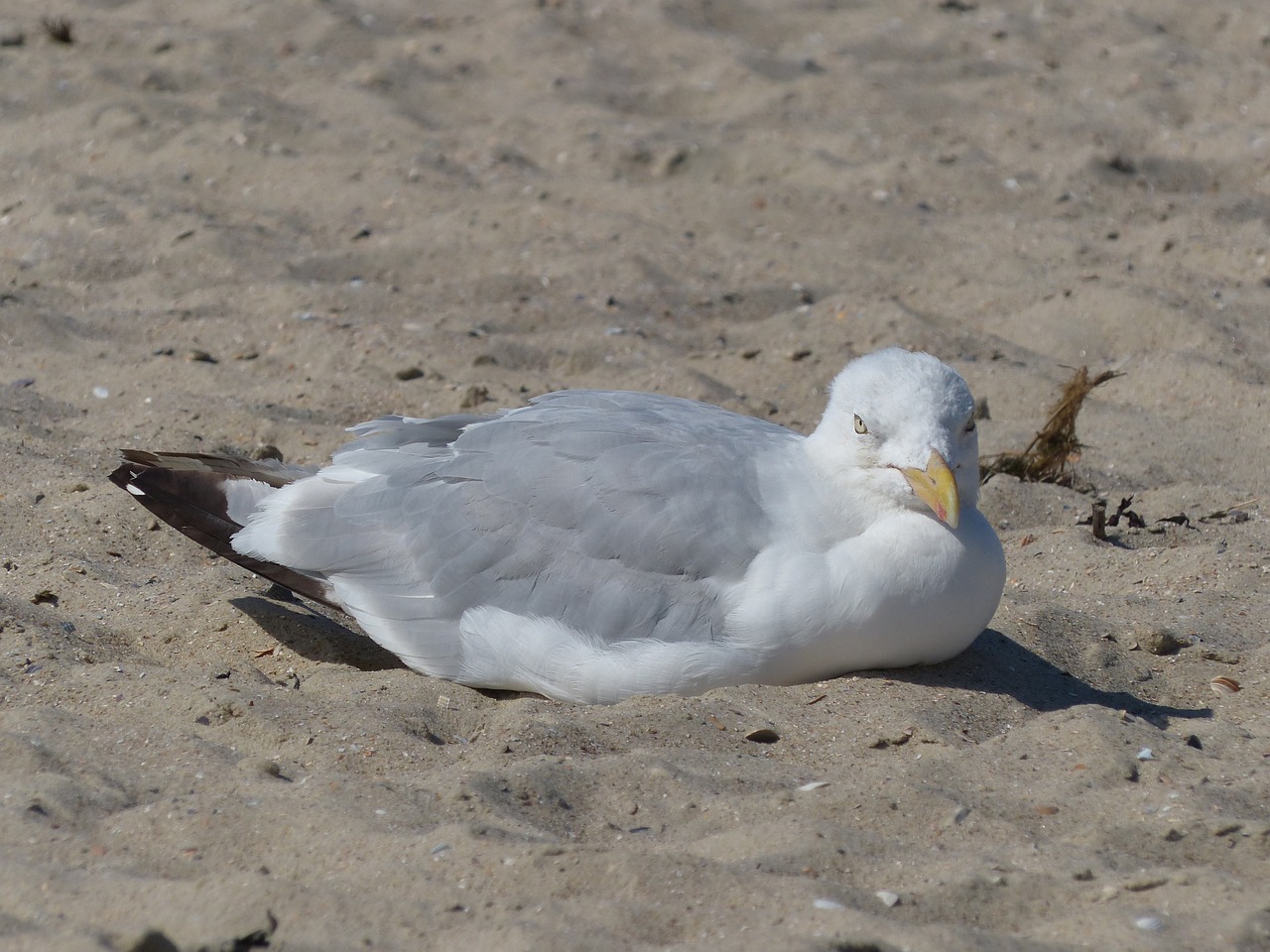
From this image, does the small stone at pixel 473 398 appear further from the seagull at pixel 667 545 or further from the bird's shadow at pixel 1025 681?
the bird's shadow at pixel 1025 681

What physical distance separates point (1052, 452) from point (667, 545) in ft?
6.40

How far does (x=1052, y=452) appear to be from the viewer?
17.2 ft

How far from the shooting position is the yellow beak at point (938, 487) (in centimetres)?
358

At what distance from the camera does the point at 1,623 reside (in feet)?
12.5

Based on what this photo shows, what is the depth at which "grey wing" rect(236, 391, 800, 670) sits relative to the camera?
3818mm

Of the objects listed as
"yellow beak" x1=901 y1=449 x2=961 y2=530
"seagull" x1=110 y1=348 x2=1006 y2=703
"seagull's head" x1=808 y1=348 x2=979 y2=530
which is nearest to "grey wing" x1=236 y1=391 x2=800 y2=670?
"seagull" x1=110 y1=348 x2=1006 y2=703

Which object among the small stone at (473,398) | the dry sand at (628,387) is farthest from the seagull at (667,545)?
the small stone at (473,398)

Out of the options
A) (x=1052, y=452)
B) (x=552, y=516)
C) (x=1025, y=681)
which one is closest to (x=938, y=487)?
(x=1025, y=681)

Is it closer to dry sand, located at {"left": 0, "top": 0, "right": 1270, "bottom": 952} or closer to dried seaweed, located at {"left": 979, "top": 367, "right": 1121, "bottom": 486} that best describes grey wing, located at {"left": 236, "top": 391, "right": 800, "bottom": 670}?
dry sand, located at {"left": 0, "top": 0, "right": 1270, "bottom": 952}

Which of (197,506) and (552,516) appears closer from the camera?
(552,516)

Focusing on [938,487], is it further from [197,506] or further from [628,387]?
[628,387]

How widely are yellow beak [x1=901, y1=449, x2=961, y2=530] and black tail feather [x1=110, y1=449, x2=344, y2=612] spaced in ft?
5.26

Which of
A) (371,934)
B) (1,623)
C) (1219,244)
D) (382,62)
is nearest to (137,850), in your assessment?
(371,934)

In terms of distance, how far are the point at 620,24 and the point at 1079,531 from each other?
205 inches
